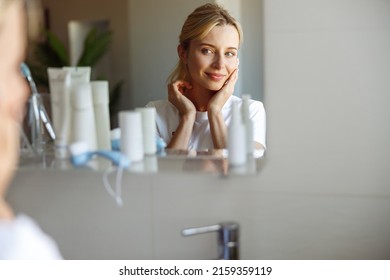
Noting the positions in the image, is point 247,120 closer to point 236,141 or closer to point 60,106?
point 236,141

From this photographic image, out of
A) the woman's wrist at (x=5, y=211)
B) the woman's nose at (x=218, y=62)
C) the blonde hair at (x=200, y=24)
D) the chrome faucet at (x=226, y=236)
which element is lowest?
the chrome faucet at (x=226, y=236)

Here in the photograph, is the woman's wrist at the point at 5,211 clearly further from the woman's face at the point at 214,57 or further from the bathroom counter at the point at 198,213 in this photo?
the woman's face at the point at 214,57

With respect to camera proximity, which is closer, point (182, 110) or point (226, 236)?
point (226, 236)

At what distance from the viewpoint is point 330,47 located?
105 cm

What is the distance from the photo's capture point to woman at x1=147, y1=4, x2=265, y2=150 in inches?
44.9

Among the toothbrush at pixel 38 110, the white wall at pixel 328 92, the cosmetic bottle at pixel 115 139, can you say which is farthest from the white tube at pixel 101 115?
the white wall at pixel 328 92

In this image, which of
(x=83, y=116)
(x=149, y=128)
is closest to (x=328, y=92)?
(x=149, y=128)

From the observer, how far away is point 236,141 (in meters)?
1.09

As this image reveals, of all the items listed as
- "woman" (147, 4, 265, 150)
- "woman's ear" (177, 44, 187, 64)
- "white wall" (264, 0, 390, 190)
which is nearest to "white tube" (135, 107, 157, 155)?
"woman" (147, 4, 265, 150)

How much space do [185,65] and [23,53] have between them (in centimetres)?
34

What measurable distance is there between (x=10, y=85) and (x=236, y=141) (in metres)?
0.47

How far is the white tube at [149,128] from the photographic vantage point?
118 cm
